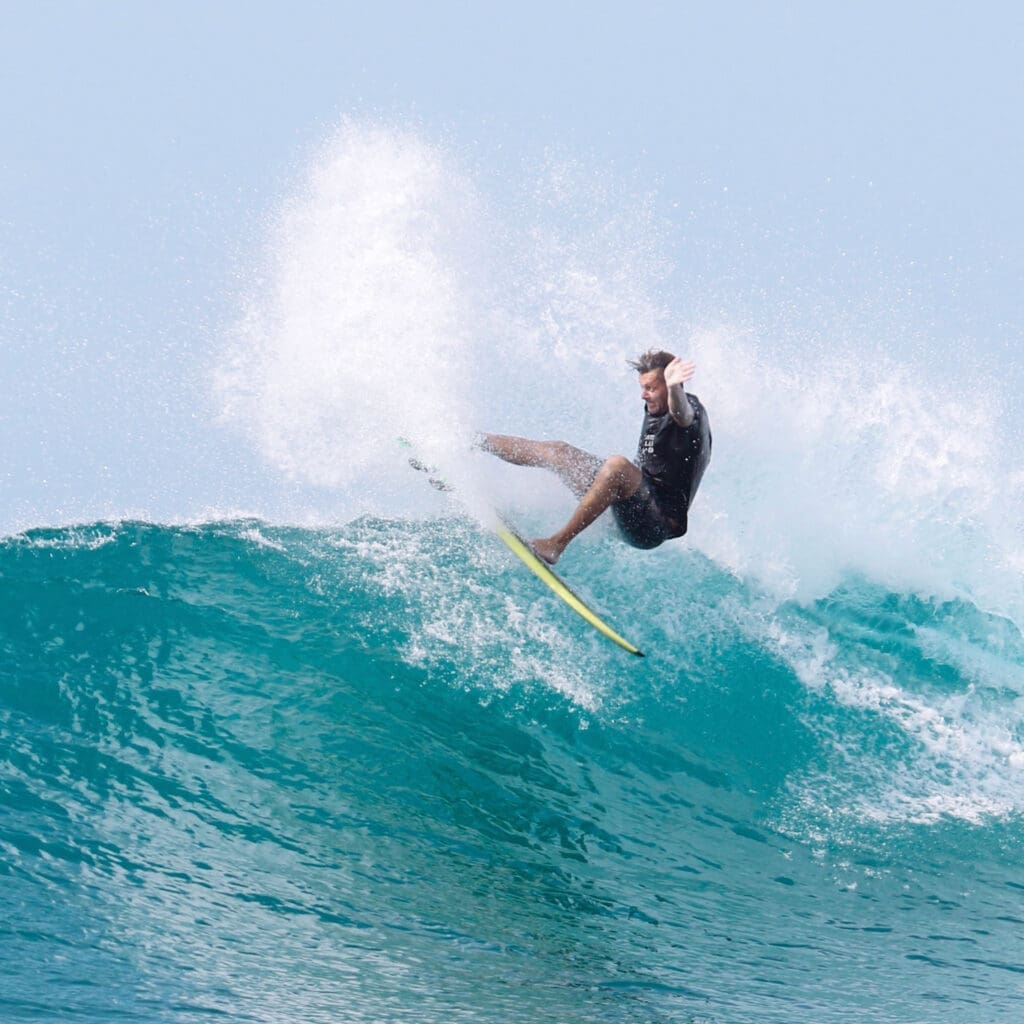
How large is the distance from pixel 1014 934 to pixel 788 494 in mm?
4867

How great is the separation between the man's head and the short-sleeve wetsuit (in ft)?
0.29

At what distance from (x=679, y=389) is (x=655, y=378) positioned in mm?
379

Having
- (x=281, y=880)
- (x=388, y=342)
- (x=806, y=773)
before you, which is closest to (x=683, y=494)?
(x=806, y=773)

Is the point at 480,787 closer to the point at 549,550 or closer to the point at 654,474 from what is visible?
the point at 549,550

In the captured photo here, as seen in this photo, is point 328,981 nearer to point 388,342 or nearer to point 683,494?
point 683,494

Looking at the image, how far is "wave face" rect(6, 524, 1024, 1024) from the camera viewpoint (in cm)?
447

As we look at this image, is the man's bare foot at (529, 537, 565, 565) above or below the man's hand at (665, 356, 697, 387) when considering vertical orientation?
below

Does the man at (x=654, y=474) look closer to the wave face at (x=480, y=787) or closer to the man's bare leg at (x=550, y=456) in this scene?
the man's bare leg at (x=550, y=456)

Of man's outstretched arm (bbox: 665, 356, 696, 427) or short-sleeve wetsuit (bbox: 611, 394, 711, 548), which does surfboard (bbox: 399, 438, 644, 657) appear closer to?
short-sleeve wetsuit (bbox: 611, 394, 711, 548)

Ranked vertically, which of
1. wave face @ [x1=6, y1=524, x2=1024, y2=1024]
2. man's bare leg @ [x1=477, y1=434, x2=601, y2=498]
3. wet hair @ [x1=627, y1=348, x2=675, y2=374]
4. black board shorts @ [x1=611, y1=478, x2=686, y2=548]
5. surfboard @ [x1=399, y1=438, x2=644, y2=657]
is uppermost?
wet hair @ [x1=627, y1=348, x2=675, y2=374]

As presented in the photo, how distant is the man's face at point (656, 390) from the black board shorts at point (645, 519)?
521 millimetres

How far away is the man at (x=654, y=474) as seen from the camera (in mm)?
6652

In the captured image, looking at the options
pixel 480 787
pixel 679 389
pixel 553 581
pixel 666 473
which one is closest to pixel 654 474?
pixel 666 473

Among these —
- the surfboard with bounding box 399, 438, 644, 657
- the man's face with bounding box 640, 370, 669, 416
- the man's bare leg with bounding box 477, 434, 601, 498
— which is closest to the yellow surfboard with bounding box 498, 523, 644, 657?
the surfboard with bounding box 399, 438, 644, 657
